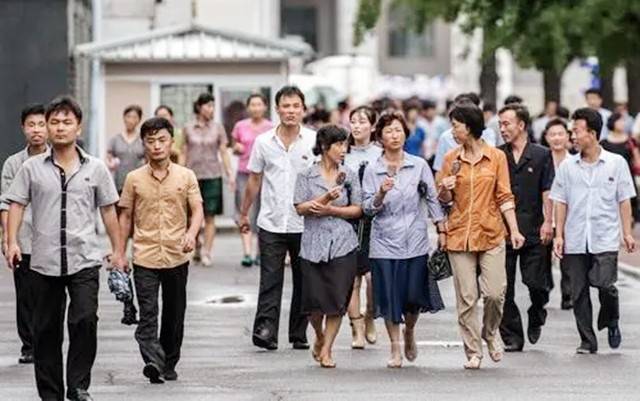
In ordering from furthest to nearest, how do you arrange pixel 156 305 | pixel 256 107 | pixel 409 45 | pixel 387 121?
pixel 409 45 → pixel 256 107 → pixel 387 121 → pixel 156 305

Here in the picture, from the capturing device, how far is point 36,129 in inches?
612

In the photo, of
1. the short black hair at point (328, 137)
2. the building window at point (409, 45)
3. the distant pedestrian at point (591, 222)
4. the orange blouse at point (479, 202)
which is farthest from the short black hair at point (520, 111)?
the building window at point (409, 45)

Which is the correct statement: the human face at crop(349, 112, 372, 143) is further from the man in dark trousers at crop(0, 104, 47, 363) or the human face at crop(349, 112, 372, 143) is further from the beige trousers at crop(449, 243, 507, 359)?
the man in dark trousers at crop(0, 104, 47, 363)

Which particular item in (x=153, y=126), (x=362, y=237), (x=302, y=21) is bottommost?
(x=362, y=237)

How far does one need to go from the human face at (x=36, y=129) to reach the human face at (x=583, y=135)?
3.73 m

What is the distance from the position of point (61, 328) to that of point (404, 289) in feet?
9.61

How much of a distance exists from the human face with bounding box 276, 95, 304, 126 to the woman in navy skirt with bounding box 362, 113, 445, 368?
1352mm

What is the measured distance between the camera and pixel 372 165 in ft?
52.0

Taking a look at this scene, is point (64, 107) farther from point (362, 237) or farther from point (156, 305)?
point (362, 237)

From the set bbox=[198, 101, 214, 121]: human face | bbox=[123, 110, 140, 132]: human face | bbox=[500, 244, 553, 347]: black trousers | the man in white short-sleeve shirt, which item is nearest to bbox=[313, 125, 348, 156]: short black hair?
the man in white short-sleeve shirt

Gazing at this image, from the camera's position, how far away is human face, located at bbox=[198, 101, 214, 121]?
24766 mm

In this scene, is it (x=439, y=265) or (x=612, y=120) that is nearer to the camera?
(x=439, y=265)

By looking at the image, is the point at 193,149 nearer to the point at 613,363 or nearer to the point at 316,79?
the point at 613,363

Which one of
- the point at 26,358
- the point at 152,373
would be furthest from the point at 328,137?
the point at 26,358
